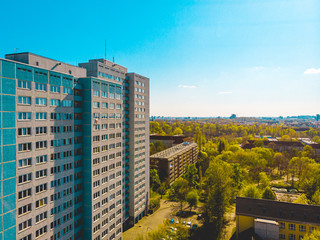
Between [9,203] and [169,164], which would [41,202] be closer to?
[9,203]

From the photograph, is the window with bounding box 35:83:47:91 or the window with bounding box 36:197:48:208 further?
the window with bounding box 35:83:47:91

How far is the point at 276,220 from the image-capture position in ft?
140

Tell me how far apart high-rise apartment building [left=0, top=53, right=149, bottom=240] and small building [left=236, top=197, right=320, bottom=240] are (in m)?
27.4

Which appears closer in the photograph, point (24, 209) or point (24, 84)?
point (24, 209)

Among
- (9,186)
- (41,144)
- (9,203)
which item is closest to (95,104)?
(41,144)

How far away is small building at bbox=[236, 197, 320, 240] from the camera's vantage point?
4125 centimetres

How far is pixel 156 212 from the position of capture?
204ft

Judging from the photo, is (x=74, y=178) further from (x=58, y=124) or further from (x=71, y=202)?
(x=58, y=124)

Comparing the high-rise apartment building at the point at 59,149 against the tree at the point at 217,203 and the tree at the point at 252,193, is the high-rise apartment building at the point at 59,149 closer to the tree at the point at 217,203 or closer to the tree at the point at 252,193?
the tree at the point at 217,203

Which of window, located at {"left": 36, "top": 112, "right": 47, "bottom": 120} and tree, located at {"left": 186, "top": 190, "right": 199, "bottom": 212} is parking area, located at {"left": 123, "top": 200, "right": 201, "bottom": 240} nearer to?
tree, located at {"left": 186, "top": 190, "right": 199, "bottom": 212}

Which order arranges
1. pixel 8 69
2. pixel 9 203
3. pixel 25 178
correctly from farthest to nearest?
1. pixel 25 178
2. pixel 8 69
3. pixel 9 203

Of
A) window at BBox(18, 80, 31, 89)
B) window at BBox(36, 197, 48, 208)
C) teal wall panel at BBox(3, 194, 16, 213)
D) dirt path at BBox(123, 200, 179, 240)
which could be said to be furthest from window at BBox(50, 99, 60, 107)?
dirt path at BBox(123, 200, 179, 240)

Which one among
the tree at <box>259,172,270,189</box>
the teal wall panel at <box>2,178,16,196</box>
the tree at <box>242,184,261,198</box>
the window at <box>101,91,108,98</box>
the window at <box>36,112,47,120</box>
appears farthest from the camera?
the tree at <box>259,172,270,189</box>

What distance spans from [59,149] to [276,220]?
4416 cm
